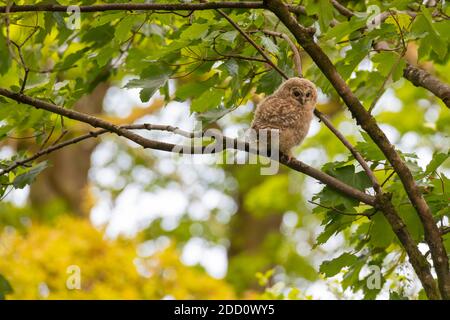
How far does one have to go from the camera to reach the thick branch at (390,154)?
2990 mm

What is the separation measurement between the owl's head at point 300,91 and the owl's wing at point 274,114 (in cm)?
4

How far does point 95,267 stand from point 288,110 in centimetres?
525

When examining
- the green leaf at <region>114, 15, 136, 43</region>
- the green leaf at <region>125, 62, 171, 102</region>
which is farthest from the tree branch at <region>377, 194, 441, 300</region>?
the green leaf at <region>114, 15, 136, 43</region>

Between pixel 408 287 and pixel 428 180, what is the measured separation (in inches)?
29.3

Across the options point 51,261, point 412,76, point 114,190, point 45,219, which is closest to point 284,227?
point 114,190

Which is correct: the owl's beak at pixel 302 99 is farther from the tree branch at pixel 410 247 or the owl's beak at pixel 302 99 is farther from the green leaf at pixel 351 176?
the tree branch at pixel 410 247

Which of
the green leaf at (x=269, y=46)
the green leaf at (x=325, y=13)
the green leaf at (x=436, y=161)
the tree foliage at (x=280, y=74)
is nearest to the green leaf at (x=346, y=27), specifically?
the tree foliage at (x=280, y=74)

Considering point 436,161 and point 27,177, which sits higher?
point 27,177

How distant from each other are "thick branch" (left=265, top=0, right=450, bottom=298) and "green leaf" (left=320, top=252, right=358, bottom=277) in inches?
22.1

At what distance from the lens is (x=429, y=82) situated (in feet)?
13.1

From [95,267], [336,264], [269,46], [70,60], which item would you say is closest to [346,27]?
[269,46]

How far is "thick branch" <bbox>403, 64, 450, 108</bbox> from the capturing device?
151 inches

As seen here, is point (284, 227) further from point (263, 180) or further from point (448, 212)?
point (448, 212)

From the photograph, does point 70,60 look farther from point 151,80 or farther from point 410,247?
point 410,247
